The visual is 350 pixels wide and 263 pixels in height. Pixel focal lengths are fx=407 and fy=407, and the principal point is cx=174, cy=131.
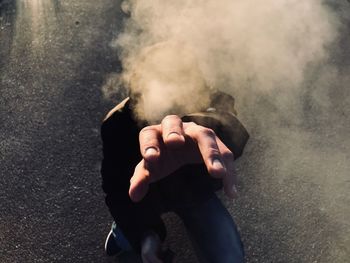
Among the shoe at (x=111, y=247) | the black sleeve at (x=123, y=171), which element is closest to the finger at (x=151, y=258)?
the black sleeve at (x=123, y=171)

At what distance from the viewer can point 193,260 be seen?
2.92 meters

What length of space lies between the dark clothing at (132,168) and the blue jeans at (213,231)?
1.24ft

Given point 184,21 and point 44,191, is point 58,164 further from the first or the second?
point 184,21

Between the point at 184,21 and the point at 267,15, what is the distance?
766 mm

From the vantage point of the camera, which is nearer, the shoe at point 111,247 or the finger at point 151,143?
the finger at point 151,143

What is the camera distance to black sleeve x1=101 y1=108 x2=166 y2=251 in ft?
6.83

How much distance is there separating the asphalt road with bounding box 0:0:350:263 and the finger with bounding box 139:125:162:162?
1.62 meters

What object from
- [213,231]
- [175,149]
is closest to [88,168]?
[213,231]

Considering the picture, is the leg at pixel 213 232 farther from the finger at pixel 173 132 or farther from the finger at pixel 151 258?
the finger at pixel 173 132

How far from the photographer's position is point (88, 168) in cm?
342

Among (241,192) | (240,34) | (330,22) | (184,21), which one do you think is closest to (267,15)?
(240,34)

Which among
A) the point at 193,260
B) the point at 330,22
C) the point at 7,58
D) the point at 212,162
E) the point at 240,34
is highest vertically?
the point at 212,162

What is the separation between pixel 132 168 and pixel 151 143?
2.01ft

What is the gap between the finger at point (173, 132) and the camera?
148 centimetres
